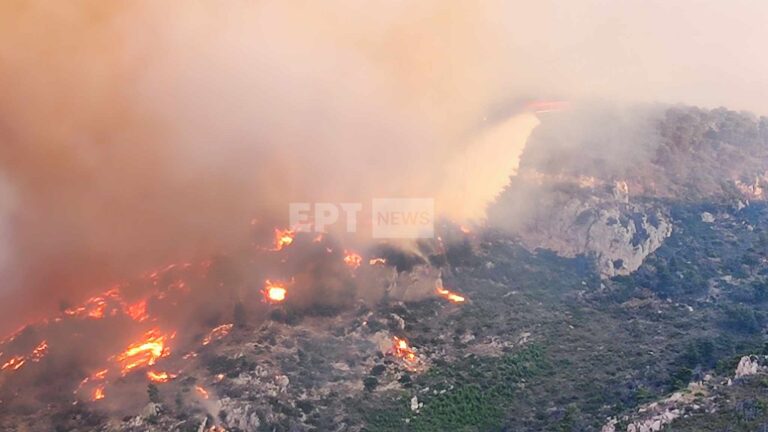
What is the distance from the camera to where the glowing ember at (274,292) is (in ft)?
267

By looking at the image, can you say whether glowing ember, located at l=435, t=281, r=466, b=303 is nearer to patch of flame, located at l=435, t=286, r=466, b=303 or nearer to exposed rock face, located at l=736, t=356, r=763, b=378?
patch of flame, located at l=435, t=286, r=466, b=303

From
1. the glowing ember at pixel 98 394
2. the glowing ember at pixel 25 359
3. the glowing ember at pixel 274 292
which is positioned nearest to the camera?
the glowing ember at pixel 98 394

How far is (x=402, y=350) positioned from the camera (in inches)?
2982

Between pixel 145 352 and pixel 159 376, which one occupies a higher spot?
pixel 145 352

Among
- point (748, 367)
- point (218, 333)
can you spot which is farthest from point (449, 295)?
point (748, 367)

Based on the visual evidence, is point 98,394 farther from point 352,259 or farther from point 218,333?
point 352,259

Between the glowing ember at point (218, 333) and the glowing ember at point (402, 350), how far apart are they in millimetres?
15487

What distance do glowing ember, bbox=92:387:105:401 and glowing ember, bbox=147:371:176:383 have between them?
3834 mm

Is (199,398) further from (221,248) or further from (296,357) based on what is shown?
(221,248)

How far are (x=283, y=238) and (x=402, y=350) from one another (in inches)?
874

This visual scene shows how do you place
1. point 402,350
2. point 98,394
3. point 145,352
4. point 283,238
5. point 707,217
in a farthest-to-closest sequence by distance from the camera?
1. point 707,217
2. point 283,238
3. point 402,350
4. point 145,352
5. point 98,394

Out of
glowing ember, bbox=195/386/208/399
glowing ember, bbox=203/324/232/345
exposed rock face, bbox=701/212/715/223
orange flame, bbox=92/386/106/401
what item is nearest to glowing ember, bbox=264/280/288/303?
glowing ember, bbox=203/324/232/345

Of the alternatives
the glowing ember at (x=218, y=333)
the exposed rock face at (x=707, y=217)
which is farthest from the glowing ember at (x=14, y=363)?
the exposed rock face at (x=707, y=217)

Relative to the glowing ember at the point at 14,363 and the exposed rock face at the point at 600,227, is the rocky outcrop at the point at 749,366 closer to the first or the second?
the exposed rock face at the point at 600,227
